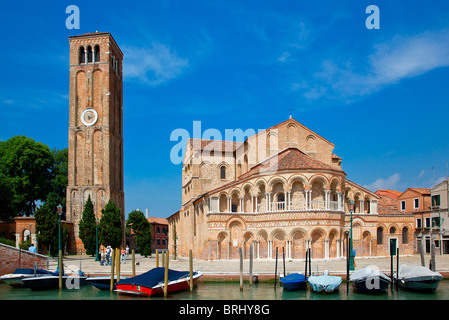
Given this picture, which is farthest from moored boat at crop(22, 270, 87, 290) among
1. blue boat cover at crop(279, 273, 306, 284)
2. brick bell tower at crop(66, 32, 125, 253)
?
brick bell tower at crop(66, 32, 125, 253)

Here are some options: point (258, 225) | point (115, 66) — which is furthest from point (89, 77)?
point (258, 225)

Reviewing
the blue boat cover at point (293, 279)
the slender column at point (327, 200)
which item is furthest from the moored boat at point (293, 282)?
the slender column at point (327, 200)

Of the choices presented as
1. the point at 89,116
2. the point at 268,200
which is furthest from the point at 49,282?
the point at 89,116

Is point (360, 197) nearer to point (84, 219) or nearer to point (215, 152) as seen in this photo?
point (215, 152)

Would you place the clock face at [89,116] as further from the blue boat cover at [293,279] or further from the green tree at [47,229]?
the blue boat cover at [293,279]

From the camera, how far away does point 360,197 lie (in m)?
37.5

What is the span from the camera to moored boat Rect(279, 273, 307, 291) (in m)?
20.9

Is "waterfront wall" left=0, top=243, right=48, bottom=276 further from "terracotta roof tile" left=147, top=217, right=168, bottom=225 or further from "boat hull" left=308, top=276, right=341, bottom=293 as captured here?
"terracotta roof tile" left=147, top=217, right=168, bottom=225

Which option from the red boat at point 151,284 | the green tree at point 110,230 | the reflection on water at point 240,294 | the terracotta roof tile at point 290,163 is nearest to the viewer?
the reflection on water at point 240,294

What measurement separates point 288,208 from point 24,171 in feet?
113

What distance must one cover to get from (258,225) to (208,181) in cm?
1053

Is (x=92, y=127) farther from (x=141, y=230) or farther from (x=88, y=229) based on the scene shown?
(x=141, y=230)

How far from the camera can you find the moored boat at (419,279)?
20688 millimetres

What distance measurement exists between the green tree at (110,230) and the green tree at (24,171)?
1264 centimetres
